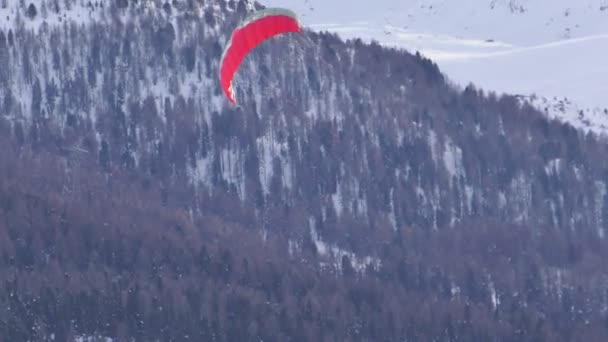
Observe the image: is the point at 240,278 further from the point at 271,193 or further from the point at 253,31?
the point at 253,31

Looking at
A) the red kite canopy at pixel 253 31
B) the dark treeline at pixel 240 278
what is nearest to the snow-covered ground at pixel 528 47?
the dark treeline at pixel 240 278

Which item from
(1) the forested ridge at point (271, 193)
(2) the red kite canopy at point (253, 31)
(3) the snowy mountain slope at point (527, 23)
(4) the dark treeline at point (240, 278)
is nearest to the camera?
(2) the red kite canopy at point (253, 31)

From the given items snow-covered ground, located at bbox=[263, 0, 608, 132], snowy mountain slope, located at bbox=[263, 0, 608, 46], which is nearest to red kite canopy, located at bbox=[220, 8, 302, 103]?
snow-covered ground, located at bbox=[263, 0, 608, 132]

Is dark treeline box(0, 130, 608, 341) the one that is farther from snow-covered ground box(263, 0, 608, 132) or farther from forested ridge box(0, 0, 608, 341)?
snow-covered ground box(263, 0, 608, 132)

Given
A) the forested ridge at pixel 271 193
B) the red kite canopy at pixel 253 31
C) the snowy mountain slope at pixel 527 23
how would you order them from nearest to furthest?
the red kite canopy at pixel 253 31 → the forested ridge at pixel 271 193 → the snowy mountain slope at pixel 527 23

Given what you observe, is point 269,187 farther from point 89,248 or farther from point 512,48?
point 512,48

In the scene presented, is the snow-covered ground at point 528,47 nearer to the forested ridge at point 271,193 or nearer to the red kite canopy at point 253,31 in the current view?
the forested ridge at point 271,193

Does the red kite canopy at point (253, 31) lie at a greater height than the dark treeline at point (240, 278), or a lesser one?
greater
